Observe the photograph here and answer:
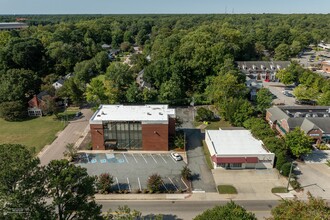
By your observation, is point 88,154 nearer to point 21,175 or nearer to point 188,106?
point 21,175

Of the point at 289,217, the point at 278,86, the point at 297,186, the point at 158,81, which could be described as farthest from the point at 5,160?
the point at 278,86

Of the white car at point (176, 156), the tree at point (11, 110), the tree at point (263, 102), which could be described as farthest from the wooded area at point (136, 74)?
the white car at point (176, 156)

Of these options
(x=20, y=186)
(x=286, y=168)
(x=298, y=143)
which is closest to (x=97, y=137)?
(x=20, y=186)

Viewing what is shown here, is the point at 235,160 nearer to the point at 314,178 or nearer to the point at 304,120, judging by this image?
the point at 314,178

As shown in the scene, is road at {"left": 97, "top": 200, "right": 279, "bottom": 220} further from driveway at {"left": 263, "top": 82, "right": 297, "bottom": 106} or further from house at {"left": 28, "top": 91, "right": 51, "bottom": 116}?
driveway at {"left": 263, "top": 82, "right": 297, "bottom": 106}

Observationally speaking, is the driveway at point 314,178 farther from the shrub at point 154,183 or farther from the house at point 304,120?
the shrub at point 154,183

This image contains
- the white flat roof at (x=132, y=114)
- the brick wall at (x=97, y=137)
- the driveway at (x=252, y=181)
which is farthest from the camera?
the white flat roof at (x=132, y=114)

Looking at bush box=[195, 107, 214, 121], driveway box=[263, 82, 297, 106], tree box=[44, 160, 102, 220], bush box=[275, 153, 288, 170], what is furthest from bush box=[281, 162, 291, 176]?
driveway box=[263, 82, 297, 106]
